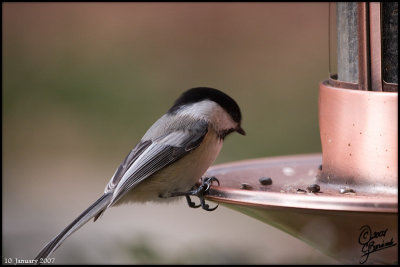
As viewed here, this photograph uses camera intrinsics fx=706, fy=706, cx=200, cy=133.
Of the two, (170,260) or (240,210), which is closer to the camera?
(240,210)

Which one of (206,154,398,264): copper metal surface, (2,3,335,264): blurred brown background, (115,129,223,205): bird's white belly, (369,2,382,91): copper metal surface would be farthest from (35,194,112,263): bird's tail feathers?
(2,3,335,264): blurred brown background

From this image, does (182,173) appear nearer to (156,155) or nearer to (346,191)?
(156,155)

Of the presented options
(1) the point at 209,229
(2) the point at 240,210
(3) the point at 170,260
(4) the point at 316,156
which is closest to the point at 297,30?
(1) the point at 209,229

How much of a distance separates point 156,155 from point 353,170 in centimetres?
56

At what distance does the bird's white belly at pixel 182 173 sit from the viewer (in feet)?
6.56

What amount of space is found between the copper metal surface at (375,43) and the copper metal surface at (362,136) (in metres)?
0.05

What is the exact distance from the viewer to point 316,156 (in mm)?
2301

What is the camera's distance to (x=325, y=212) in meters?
1.46

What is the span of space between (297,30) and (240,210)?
3574 millimetres

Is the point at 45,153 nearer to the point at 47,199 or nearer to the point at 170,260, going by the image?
the point at 47,199

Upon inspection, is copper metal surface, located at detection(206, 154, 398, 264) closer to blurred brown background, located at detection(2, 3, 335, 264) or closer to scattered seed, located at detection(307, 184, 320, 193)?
scattered seed, located at detection(307, 184, 320, 193)

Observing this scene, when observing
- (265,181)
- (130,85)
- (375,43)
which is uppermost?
(375,43)

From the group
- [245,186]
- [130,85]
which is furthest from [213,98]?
[130,85]

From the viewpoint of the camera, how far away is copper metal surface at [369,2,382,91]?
169 centimetres
